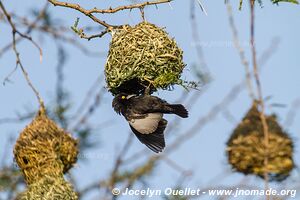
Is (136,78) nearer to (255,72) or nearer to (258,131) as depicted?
(258,131)

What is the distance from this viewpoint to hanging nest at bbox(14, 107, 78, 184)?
4.45 meters

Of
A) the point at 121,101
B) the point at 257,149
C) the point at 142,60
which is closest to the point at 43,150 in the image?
the point at 121,101

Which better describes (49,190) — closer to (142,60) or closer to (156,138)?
(156,138)

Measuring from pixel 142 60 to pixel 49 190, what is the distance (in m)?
0.94

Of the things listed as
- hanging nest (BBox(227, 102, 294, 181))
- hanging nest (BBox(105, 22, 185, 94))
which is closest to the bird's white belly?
hanging nest (BBox(105, 22, 185, 94))

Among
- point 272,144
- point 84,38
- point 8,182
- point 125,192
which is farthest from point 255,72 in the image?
point 8,182

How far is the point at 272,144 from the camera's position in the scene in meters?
3.71

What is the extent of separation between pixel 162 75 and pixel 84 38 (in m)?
0.42

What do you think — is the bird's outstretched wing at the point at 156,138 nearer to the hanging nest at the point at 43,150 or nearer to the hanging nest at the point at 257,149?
the hanging nest at the point at 257,149

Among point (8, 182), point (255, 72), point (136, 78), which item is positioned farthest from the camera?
point (8, 182)

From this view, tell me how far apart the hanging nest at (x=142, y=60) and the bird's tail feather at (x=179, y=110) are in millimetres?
116

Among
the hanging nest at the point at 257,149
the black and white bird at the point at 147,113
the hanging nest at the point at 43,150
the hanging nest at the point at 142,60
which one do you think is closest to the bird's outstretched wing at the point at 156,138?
the black and white bird at the point at 147,113

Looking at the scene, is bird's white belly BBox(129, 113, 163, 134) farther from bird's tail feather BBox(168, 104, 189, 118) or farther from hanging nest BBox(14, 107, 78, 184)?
hanging nest BBox(14, 107, 78, 184)

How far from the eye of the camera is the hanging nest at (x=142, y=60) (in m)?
3.95
